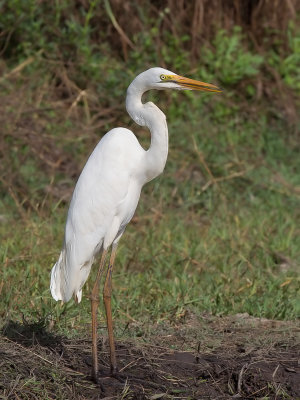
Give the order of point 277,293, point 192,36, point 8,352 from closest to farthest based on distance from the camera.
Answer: point 8,352 → point 277,293 → point 192,36

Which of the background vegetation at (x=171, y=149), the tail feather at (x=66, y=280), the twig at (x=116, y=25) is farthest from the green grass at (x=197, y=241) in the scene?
the twig at (x=116, y=25)

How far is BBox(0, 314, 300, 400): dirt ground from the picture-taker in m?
3.37

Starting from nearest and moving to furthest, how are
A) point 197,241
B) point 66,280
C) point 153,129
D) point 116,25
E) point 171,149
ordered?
point 153,129 → point 66,280 → point 197,241 → point 171,149 → point 116,25

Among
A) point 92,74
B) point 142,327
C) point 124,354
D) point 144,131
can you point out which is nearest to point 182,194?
point 144,131

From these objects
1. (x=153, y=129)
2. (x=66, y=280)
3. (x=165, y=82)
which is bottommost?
(x=66, y=280)

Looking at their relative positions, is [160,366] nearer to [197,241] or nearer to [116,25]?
[197,241]

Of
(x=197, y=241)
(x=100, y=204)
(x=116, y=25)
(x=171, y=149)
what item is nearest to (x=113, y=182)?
(x=100, y=204)

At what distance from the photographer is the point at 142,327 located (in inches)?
167

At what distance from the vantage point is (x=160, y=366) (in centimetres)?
367

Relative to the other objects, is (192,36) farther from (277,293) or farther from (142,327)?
(142,327)

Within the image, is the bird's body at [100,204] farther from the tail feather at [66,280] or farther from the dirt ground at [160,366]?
the dirt ground at [160,366]

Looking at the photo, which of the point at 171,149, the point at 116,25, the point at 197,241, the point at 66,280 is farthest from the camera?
the point at 116,25

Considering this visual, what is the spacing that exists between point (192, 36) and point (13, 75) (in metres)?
1.84

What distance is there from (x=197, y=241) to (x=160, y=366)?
2040 millimetres
